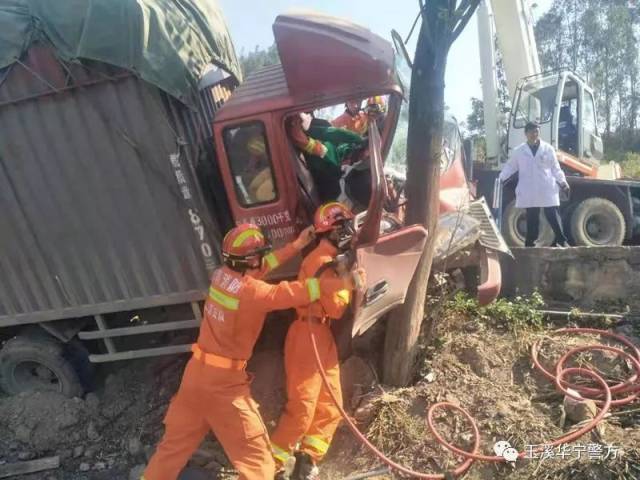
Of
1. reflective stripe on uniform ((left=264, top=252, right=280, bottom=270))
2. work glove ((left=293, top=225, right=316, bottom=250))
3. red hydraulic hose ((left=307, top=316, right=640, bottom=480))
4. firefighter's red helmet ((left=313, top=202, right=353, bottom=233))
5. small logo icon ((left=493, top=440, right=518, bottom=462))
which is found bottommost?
small logo icon ((left=493, top=440, right=518, bottom=462))

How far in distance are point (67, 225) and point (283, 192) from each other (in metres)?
1.78

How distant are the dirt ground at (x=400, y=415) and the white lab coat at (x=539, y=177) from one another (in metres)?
2.12

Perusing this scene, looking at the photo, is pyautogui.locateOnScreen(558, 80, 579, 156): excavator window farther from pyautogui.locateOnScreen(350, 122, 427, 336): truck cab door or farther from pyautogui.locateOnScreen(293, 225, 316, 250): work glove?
pyautogui.locateOnScreen(293, 225, 316, 250): work glove

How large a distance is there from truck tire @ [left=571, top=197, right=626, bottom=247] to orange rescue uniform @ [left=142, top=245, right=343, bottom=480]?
17.8 feet

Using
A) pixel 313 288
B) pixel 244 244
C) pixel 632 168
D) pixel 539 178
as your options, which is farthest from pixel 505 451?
pixel 632 168

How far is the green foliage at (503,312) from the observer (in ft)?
13.8

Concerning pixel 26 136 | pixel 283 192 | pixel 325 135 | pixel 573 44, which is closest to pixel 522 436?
pixel 283 192

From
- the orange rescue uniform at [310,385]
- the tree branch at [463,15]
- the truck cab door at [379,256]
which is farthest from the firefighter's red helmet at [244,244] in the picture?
the tree branch at [463,15]

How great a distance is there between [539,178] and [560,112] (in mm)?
2908

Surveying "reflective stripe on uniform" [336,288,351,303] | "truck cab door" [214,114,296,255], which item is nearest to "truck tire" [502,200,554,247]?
"truck cab door" [214,114,296,255]

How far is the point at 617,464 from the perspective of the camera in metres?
2.88

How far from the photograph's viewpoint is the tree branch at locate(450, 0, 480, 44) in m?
2.77

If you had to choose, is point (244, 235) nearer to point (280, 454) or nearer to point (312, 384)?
point (312, 384)

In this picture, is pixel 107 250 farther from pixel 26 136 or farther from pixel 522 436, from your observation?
pixel 522 436
